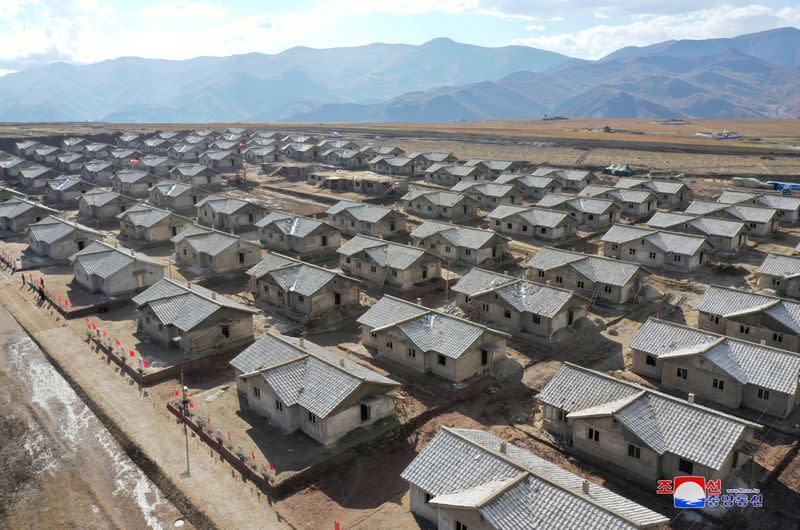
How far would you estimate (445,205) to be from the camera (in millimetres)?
70438

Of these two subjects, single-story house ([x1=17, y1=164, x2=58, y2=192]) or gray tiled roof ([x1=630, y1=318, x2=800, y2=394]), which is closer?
gray tiled roof ([x1=630, y1=318, x2=800, y2=394])

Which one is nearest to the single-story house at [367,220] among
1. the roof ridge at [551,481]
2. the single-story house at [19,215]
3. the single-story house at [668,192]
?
the single-story house at [668,192]

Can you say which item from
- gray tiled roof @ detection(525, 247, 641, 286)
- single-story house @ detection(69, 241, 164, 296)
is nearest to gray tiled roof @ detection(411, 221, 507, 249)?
gray tiled roof @ detection(525, 247, 641, 286)

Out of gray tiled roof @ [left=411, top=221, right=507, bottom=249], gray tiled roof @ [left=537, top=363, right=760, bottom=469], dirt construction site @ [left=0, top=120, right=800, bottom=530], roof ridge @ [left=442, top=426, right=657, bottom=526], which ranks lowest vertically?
dirt construction site @ [left=0, top=120, right=800, bottom=530]

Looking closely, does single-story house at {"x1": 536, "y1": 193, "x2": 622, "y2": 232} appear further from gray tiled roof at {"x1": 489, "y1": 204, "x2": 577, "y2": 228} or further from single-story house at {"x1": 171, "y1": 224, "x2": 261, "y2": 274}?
single-story house at {"x1": 171, "y1": 224, "x2": 261, "y2": 274}

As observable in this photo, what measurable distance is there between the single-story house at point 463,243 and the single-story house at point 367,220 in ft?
23.0

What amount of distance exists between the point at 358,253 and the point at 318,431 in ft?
82.8

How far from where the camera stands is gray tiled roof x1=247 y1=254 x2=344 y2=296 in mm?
42125

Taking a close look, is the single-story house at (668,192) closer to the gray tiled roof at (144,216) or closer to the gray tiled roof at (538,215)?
the gray tiled roof at (538,215)

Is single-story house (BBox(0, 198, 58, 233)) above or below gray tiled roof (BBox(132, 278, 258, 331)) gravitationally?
below

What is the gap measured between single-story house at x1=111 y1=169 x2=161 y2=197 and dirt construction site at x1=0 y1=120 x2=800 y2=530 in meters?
35.7

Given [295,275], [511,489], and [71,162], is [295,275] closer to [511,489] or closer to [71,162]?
[511,489]

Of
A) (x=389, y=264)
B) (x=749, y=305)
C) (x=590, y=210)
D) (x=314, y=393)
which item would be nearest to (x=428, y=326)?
(x=314, y=393)

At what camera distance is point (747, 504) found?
74.2ft
